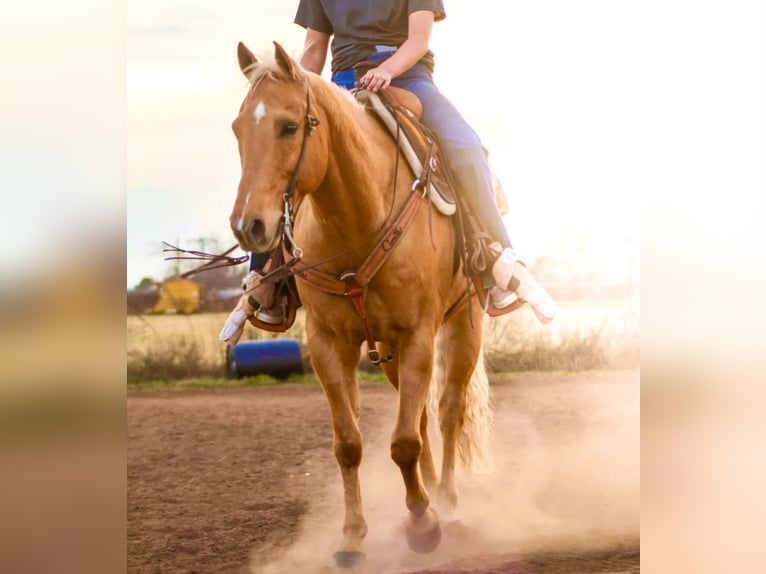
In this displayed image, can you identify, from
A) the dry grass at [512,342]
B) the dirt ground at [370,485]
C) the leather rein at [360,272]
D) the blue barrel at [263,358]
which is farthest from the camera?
the blue barrel at [263,358]

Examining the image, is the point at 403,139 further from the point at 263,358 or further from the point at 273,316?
the point at 263,358

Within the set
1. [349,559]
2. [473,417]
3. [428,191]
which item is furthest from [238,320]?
[473,417]

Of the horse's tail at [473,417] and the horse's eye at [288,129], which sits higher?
the horse's eye at [288,129]

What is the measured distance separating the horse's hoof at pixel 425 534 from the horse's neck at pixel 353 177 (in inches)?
54.9

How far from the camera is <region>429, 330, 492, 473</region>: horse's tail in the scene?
18.1ft

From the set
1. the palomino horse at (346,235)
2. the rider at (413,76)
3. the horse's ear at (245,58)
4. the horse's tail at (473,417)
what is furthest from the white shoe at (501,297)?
the horse's ear at (245,58)

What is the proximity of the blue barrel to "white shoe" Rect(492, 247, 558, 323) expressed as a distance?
12.9 feet

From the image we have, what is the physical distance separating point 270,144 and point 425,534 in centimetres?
205

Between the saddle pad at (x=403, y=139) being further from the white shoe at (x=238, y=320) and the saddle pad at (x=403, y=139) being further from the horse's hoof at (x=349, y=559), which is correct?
the horse's hoof at (x=349, y=559)

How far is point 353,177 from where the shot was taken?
13.9 feet

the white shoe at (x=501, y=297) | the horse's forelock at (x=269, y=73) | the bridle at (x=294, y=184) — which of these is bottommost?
the white shoe at (x=501, y=297)

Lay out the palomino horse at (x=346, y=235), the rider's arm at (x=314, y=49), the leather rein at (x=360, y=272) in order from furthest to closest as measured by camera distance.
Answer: the rider's arm at (x=314, y=49) < the leather rein at (x=360, y=272) < the palomino horse at (x=346, y=235)

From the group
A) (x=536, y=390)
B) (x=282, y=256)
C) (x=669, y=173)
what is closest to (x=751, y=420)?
(x=669, y=173)

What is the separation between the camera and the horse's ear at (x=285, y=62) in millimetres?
3818
